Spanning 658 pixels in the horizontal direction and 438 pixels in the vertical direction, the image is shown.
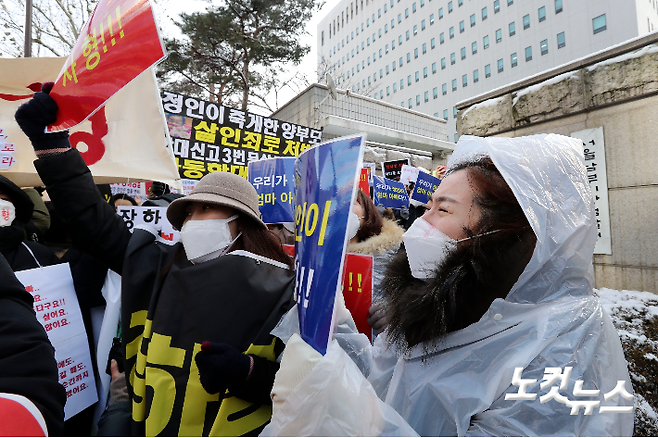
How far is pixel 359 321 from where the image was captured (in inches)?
66.6

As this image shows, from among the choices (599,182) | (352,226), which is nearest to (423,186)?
(599,182)

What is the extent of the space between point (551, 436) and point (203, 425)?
4.04ft

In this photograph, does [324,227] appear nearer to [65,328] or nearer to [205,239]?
[205,239]

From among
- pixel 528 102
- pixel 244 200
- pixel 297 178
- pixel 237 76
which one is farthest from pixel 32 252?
pixel 237 76

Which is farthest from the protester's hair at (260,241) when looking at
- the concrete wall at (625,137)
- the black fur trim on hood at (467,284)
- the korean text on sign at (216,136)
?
the concrete wall at (625,137)

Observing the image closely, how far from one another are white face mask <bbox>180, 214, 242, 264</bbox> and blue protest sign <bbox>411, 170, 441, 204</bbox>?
313 centimetres

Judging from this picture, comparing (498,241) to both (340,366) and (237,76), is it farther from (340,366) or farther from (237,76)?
(237,76)

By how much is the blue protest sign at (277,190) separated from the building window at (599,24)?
3384 centimetres

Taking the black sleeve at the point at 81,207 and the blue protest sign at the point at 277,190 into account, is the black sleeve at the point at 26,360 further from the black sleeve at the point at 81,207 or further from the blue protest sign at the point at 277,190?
the blue protest sign at the point at 277,190

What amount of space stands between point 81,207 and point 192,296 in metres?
0.84

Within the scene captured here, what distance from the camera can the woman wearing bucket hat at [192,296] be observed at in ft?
4.50

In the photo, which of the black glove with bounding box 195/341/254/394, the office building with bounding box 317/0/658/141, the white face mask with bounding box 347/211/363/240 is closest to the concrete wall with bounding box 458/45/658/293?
the white face mask with bounding box 347/211/363/240

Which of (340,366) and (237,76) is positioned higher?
(237,76)

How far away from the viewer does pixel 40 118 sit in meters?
1.61
